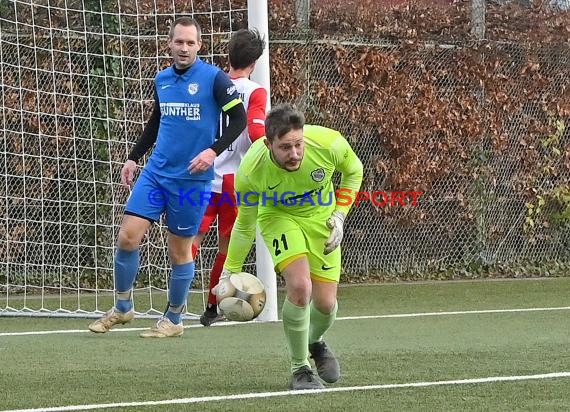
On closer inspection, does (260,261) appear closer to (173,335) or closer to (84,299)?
(173,335)

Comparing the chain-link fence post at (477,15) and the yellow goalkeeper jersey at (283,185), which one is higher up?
the chain-link fence post at (477,15)

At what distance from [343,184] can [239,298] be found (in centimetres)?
80

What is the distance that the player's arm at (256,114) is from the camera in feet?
25.8

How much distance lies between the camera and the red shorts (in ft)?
26.7

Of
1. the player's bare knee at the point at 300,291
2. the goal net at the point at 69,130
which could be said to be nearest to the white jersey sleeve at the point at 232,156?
the goal net at the point at 69,130

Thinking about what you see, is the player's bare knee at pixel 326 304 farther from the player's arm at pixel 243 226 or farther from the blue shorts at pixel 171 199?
the blue shorts at pixel 171 199

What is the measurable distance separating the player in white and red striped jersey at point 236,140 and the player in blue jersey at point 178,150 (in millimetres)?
537

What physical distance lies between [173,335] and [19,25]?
349 centimetres

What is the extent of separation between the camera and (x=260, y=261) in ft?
27.8

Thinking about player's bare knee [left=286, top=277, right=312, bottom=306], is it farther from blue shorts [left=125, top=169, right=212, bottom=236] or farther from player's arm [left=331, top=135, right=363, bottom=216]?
blue shorts [left=125, top=169, right=212, bottom=236]

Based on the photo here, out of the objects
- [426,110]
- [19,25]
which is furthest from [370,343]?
[426,110]

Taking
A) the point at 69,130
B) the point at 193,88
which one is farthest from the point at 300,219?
the point at 69,130

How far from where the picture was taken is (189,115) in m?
7.25

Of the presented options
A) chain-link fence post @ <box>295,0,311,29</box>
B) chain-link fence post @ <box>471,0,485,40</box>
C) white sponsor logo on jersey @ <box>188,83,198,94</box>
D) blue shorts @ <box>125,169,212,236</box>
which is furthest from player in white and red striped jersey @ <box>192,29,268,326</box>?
chain-link fence post @ <box>471,0,485,40</box>
